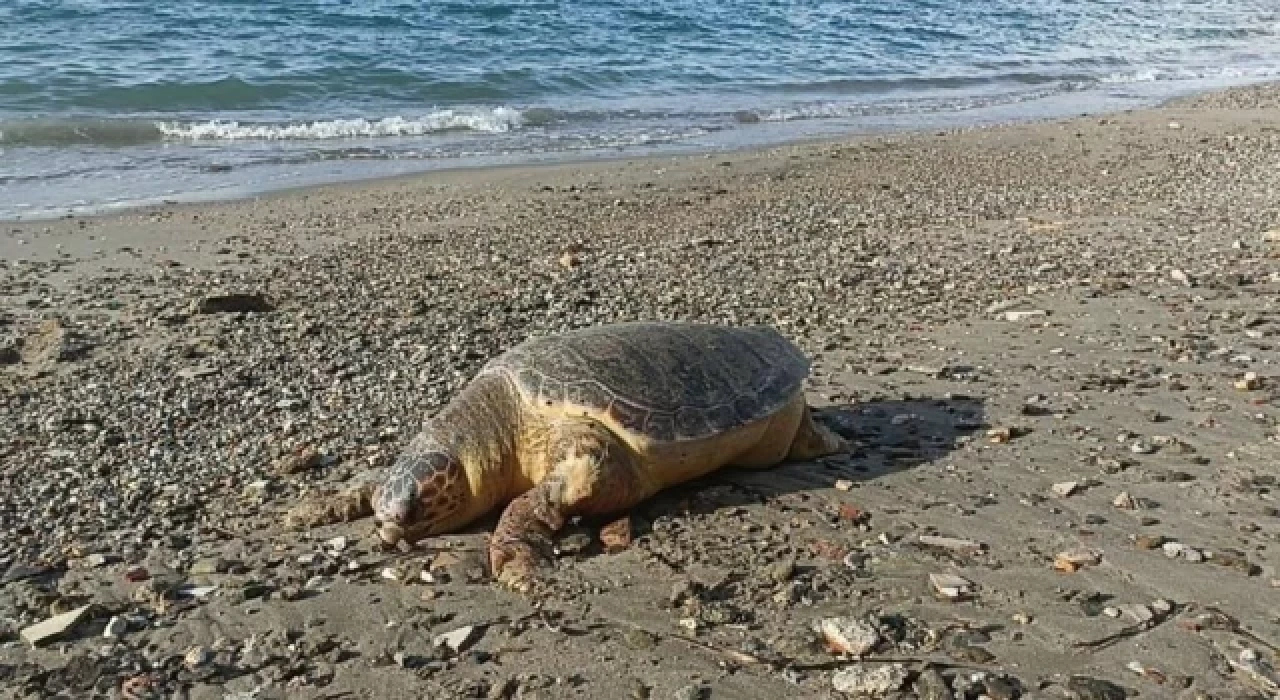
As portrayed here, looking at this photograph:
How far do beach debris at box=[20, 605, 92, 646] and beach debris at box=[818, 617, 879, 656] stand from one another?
2.74m

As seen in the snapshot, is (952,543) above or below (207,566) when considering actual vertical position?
above

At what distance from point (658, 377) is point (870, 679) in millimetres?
1927

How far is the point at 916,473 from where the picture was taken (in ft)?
17.8

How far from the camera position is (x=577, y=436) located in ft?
16.4

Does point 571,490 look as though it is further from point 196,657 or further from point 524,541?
point 196,657

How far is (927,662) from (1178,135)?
15.5 m

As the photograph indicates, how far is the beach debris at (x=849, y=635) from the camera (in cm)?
384

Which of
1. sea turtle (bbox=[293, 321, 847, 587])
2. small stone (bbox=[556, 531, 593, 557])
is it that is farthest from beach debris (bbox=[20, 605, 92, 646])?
small stone (bbox=[556, 531, 593, 557])

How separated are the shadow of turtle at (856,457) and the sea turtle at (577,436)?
10 cm

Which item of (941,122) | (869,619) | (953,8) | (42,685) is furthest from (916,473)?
(953,8)

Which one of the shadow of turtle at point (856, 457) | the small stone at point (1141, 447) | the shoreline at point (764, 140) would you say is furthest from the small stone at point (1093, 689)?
the shoreline at point (764, 140)

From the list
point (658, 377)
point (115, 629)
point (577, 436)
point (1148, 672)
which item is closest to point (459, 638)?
point (577, 436)

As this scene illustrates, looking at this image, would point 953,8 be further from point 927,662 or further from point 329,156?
point 927,662

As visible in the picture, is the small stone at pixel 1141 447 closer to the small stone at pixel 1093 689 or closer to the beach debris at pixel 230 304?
the small stone at pixel 1093 689
